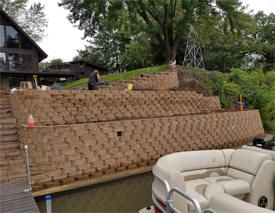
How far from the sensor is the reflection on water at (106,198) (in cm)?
502

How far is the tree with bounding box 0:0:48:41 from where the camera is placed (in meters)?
23.2

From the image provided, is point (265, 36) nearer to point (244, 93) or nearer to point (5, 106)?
point (244, 93)

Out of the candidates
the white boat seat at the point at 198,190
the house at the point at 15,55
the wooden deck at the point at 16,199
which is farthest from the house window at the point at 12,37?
the white boat seat at the point at 198,190

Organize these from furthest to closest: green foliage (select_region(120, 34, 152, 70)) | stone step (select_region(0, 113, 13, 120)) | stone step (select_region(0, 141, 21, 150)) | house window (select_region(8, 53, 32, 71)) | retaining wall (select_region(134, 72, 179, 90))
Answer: green foliage (select_region(120, 34, 152, 70)), house window (select_region(8, 53, 32, 71)), retaining wall (select_region(134, 72, 179, 90)), stone step (select_region(0, 113, 13, 120)), stone step (select_region(0, 141, 21, 150))

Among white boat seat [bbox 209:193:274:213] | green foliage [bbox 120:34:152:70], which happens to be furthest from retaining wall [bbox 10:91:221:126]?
green foliage [bbox 120:34:152:70]

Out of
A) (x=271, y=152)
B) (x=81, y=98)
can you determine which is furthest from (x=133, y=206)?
(x=81, y=98)

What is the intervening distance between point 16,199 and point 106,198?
206 cm

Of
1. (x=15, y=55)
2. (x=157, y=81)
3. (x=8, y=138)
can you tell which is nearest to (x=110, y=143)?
(x=8, y=138)

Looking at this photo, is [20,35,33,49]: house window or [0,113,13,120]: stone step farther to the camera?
[20,35,33,49]: house window

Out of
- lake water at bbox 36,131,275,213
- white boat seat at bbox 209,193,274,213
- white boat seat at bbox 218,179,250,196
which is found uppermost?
white boat seat at bbox 209,193,274,213

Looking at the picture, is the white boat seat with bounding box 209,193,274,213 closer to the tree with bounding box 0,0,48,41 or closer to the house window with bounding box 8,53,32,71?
the house window with bounding box 8,53,32,71

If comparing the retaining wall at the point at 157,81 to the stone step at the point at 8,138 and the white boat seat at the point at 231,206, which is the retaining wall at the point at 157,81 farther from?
the white boat seat at the point at 231,206

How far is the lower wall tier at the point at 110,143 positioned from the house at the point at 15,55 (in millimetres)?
12655

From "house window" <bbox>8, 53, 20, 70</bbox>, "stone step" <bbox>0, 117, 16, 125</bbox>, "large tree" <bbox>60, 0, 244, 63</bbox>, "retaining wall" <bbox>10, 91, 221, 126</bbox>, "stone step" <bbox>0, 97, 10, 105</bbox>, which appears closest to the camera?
"retaining wall" <bbox>10, 91, 221, 126</bbox>
